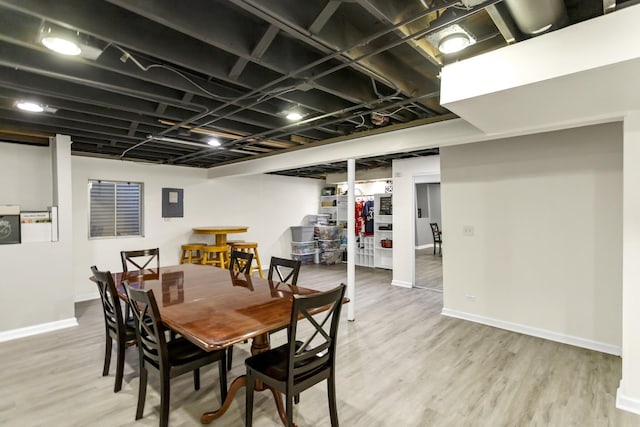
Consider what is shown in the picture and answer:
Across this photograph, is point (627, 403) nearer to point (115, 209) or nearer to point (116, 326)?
point (116, 326)

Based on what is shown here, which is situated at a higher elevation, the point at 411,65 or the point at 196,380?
the point at 411,65

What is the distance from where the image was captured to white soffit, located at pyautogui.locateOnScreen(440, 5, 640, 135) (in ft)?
5.61

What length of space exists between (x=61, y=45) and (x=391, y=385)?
3.31 meters

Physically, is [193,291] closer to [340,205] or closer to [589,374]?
[589,374]

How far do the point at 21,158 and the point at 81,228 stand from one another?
1.35 meters

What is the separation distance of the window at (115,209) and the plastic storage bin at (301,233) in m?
3.59

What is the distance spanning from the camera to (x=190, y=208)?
267 inches

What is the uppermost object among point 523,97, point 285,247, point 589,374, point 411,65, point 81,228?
point 411,65

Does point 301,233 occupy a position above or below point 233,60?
below

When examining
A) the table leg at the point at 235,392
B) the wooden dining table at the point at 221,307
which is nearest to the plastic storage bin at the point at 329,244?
the wooden dining table at the point at 221,307

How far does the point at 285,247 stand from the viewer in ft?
27.9

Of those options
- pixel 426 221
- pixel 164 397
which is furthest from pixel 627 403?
pixel 426 221

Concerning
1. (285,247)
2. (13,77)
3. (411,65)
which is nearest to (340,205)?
(285,247)

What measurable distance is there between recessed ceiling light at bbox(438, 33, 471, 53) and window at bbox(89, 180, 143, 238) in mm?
5907
